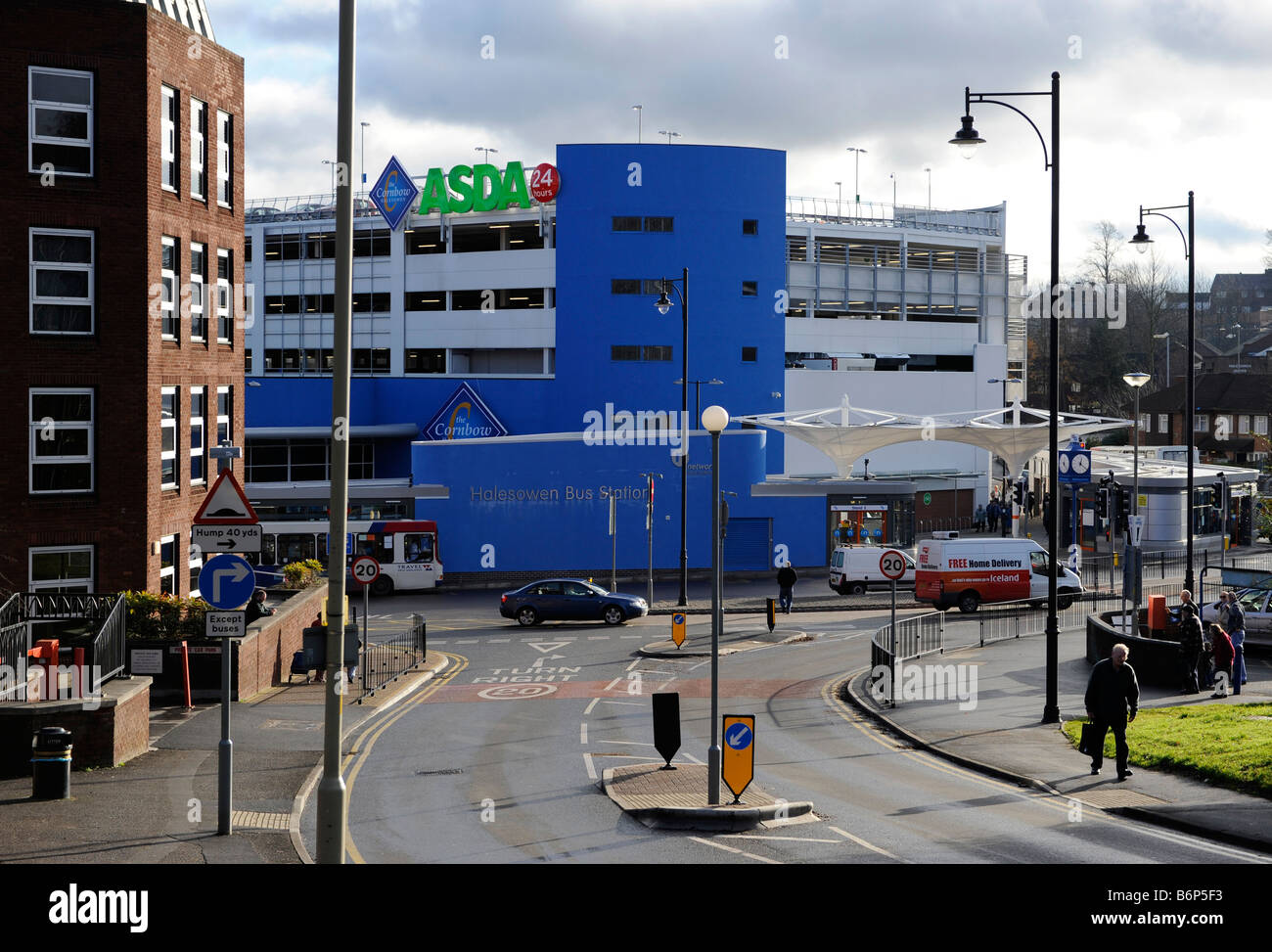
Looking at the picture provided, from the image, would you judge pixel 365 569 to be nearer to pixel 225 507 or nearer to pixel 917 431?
pixel 225 507

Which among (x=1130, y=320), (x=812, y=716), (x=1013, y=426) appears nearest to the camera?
(x=812, y=716)

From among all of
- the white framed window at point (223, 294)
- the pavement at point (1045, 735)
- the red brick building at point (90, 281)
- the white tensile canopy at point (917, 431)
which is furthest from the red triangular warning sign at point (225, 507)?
the white tensile canopy at point (917, 431)

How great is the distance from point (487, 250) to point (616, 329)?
10.8m

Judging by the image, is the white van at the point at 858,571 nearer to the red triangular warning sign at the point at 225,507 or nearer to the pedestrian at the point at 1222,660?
the pedestrian at the point at 1222,660

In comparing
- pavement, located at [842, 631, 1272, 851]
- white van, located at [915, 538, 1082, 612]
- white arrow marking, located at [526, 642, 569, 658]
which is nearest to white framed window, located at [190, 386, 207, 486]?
white arrow marking, located at [526, 642, 569, 658]

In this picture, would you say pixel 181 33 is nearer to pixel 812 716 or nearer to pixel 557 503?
pixel 812 716

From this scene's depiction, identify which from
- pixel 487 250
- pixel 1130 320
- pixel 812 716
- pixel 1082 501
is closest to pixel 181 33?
pixel 812 716

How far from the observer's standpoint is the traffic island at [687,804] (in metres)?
15.1

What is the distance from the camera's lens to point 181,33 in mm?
26203

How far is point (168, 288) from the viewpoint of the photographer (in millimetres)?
26609

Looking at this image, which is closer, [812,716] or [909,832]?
[909,832]

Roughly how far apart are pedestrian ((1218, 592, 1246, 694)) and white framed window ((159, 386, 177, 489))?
21896 mm

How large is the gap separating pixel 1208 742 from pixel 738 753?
7761 mm

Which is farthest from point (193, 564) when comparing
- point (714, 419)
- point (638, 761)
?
point (714, 419)
